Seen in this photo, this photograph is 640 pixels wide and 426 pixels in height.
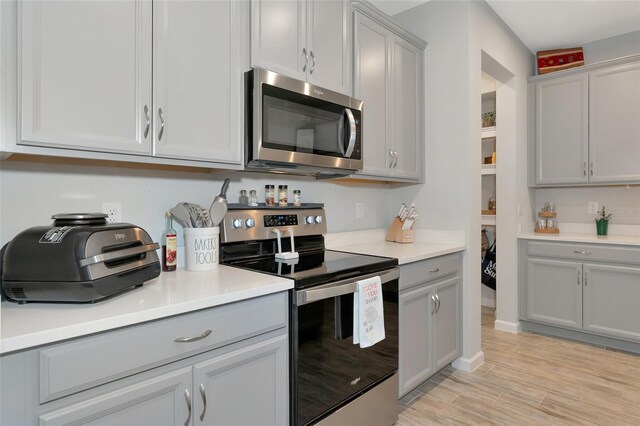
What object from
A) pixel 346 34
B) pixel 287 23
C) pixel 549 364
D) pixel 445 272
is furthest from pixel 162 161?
pixel 549 364

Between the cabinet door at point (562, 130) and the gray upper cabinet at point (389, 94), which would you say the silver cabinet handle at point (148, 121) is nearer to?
the gray upper cabinet at point (389, 94)

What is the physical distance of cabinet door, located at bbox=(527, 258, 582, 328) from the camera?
10.3 feet

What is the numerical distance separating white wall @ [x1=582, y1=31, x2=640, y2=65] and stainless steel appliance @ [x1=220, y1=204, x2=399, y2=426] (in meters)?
3.16

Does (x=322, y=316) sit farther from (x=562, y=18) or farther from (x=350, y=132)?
(x=562, y=18)

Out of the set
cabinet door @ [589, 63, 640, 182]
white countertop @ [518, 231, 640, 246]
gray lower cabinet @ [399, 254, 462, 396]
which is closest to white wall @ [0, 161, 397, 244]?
gray lower cabinet @ [399, 254, 462, 396]

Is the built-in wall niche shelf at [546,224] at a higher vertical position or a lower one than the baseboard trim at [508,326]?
higher

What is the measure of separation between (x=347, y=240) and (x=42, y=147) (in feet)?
6.09

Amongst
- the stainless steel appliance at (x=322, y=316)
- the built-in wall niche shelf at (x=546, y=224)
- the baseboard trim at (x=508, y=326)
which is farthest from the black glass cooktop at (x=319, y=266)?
the built-in wall niche shelf at (x=546, y=224)

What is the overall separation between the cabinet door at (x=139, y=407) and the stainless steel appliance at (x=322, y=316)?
1.47 ft

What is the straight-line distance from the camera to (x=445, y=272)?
242 centimetres

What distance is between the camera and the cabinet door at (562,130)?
3.32 metres

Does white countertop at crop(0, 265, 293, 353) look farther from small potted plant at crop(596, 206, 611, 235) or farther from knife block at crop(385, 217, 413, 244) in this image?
small potted plant at crop(596, 206, 611, 235)

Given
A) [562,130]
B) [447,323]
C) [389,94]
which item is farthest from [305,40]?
[562,130]

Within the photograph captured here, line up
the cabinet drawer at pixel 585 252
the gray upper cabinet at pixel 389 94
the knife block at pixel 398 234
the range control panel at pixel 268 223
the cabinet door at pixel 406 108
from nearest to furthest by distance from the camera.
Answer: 1. the range control panel at pixel 268 223
2. the gray upper cabinet at pixel 389 94
3. the cabinet door at pixel 406 108
4. the knife block at pixel 398 234
5. the cabinet drawer at pixel 585 252
